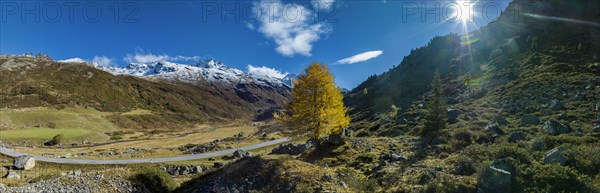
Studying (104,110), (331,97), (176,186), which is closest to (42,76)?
(104,110)

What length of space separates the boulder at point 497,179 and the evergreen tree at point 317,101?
52.7ft

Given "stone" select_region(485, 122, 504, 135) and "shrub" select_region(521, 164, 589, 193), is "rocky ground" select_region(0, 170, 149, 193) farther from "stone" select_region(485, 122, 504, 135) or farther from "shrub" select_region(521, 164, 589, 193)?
"stone" select_region(485, 122, 504, 135)

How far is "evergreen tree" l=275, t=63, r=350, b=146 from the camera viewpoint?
3397 centimetres

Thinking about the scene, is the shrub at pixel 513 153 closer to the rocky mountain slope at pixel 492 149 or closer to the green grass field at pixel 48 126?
the rocky mountain slope at pixel 492 149

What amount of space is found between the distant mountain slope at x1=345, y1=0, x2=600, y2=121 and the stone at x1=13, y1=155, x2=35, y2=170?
249 ft

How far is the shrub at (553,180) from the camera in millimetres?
18625

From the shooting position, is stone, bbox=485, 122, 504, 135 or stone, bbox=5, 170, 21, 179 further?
stone, bbox=485, 122, 504, 135

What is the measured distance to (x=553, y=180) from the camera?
63.4ft

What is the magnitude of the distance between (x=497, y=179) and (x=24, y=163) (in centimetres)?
5446

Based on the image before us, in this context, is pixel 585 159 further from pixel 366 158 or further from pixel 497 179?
pixel 366 158

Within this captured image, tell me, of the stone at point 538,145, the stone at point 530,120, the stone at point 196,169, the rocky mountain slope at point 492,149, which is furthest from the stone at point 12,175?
the stone at point 530,120

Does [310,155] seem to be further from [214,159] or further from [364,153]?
[214,159]

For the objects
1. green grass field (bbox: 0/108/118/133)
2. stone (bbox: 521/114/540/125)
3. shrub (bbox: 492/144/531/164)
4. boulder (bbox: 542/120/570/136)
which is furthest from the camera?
green grass field (bbox: 0/108/118/133)

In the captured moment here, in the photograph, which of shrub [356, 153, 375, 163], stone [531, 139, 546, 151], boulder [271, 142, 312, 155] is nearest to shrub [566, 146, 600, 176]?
stone [531, 139, 546, 151]
